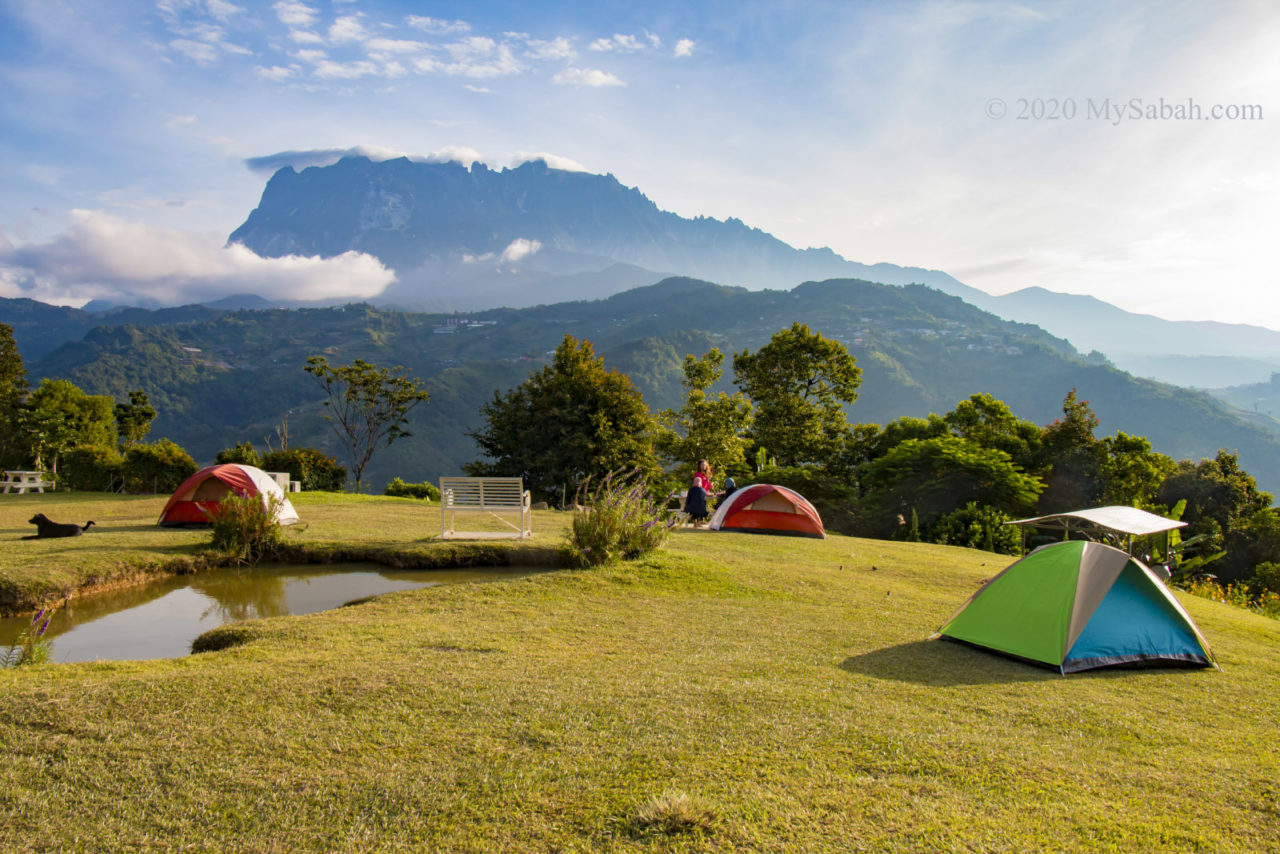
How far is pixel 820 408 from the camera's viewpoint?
3184cm

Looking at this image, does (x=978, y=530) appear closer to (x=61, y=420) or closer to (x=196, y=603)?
(x=196, y=603)

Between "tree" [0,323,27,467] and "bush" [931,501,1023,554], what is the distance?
34566 mm

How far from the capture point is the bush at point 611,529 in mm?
10008

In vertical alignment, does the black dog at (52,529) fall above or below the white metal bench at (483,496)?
below

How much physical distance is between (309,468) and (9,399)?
49.0 ft

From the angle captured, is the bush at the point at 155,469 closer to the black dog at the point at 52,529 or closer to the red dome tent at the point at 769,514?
the black dog at the point at 52,529

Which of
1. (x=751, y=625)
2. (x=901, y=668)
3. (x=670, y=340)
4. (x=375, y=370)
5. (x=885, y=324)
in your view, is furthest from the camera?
(x=885, y=324)

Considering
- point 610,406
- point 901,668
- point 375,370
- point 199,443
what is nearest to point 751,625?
point 901,668

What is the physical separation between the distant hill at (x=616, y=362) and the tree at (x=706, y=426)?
60482mm

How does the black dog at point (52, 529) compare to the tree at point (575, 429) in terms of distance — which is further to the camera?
the tree at point (575, 429)

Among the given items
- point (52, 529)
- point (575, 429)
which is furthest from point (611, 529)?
point (575, 429)

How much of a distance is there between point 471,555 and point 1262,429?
12710 cm

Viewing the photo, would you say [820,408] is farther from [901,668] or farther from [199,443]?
[199,443]

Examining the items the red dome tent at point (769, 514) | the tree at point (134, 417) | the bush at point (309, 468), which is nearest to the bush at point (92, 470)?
the bush at point (309, 468)
